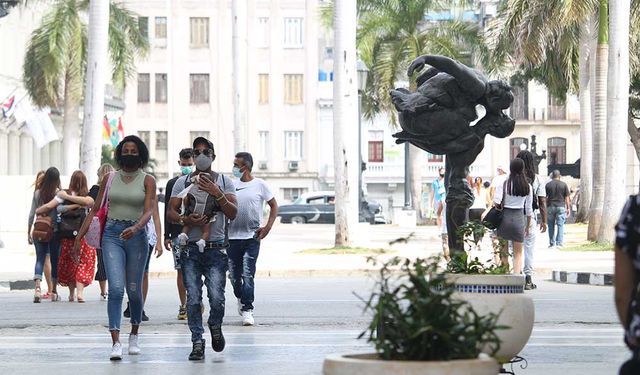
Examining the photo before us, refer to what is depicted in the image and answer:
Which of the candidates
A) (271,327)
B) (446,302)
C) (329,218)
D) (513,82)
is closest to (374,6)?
(513,82)

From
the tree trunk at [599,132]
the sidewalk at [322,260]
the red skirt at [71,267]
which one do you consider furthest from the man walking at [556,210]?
the red skirt at [71,267]

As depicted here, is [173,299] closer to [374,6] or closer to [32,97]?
[32,97]

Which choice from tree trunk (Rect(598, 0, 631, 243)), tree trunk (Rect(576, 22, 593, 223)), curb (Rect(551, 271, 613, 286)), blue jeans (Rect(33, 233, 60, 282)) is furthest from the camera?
tree trunk (Rect(576, 22, 593, 223))

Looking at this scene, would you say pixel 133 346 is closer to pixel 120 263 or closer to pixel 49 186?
pixel 120 263

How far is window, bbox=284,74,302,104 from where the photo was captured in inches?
3425

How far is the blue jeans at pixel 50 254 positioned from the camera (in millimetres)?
21188

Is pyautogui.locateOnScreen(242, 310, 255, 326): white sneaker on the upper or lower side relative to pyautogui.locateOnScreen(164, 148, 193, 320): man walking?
lower

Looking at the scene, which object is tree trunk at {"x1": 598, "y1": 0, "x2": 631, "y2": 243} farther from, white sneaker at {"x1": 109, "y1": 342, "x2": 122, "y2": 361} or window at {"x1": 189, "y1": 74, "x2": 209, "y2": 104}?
window at {"x1": 189, "y1": 74, "x2": 209, "y2": 104}

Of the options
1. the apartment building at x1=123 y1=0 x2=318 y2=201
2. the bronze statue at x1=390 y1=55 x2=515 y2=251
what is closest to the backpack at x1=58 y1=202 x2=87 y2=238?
the bronze statue at x1=390 y1=55 x2=515 y2=251

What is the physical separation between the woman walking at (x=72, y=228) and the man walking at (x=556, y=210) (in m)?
17.6

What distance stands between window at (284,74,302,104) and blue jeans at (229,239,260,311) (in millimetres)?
70516

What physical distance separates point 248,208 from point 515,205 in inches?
196

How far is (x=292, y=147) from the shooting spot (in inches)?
→ 3450

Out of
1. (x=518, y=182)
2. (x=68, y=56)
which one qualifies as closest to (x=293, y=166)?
(x=68, y=56)
